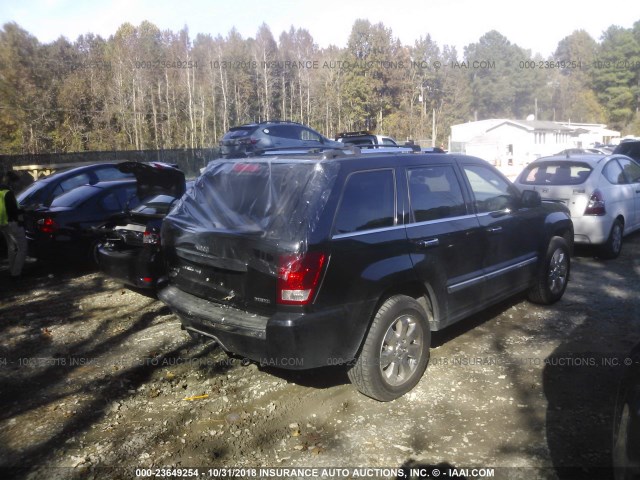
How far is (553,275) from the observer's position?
6.08 meters

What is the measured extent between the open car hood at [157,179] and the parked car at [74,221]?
609 millimetres

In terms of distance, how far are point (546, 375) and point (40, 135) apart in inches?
1701

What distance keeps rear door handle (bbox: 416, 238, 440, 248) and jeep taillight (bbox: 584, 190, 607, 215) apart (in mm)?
4708

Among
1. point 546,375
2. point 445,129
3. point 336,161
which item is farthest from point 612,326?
point 445,129

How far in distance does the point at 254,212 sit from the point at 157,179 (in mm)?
3712

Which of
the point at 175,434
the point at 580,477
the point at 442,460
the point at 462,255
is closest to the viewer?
the point at 580,477

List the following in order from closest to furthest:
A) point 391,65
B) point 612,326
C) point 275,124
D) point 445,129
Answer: point 612,326 < point 275,124 < point 391,65 < point 445,129

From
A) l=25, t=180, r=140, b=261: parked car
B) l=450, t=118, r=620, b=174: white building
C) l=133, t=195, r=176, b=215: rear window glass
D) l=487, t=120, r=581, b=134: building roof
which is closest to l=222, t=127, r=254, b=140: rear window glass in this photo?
l=25, t=180, r=140, b=261: parked car

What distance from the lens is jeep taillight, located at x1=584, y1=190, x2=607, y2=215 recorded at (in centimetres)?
784

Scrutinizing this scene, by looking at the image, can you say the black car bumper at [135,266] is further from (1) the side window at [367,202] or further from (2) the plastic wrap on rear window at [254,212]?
(1) the side window at [367,202]

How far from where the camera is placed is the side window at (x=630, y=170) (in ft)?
29.6

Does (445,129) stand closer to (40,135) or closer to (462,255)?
(40,135)

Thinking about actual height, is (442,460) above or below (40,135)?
below

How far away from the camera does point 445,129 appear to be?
2640 inches
